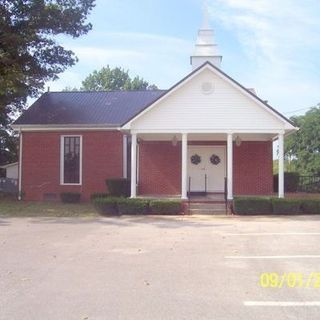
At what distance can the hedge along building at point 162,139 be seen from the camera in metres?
24.6

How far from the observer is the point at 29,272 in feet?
33.7

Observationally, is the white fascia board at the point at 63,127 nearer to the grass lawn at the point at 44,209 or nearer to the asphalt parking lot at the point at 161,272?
the grass lawn at the point at 44,209

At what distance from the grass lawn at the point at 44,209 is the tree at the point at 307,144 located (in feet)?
97.8

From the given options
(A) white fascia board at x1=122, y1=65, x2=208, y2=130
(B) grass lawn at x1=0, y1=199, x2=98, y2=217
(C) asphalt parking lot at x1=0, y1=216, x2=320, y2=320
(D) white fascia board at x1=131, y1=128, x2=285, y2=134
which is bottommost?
(C) asphalt parking lot at x1=0, y1=216, x2=320, y2=320

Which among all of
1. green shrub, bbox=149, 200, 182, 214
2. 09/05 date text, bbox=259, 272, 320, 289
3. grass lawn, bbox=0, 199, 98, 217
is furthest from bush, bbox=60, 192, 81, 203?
09/05 date text, bbox=259, 272, 320, 289

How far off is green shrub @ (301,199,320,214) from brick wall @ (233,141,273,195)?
18.0ft

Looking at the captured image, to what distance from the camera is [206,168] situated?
2847cm

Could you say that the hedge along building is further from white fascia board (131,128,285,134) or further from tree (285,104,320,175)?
tree (285,104,320,175)

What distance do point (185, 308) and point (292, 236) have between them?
28.1 feet

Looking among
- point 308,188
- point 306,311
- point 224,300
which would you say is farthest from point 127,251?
point 308,188

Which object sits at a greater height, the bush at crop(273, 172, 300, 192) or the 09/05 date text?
the bush at crop(273, 172, 300, 192)

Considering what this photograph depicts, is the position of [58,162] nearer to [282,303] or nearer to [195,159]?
[195,159]

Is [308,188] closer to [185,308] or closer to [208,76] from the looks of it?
[208,76]

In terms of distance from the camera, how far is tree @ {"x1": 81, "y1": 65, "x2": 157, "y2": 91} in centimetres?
7362
